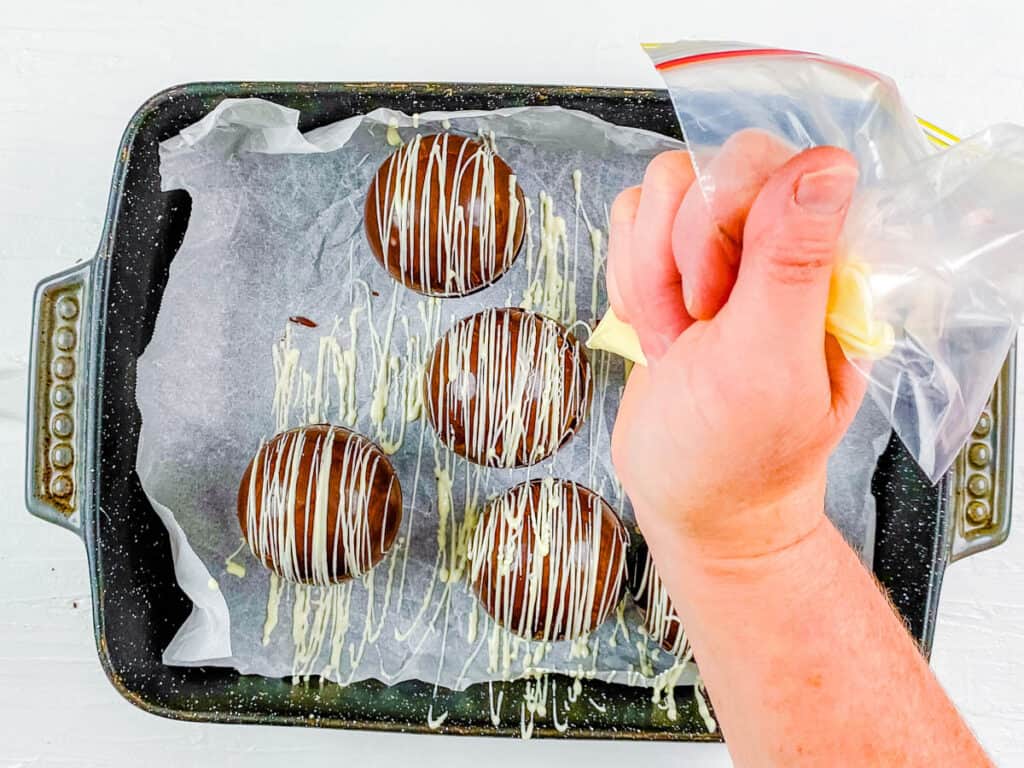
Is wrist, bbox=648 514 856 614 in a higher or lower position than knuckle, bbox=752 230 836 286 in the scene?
lower

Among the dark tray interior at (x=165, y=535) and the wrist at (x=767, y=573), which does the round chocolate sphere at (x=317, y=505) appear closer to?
the dark tray interior at (x=165, y=535)

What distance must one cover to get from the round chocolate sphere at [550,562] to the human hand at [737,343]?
237mm

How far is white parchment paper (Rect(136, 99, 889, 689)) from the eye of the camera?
1.06 meters

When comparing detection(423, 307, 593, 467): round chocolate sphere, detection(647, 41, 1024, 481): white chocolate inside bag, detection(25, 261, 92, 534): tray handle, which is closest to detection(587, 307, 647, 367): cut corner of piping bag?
detection(423, 307, 593, 467): round chocolate sphere

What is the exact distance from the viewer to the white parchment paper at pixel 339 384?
1.06 m

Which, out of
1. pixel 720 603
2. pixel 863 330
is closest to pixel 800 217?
pixel 863 330

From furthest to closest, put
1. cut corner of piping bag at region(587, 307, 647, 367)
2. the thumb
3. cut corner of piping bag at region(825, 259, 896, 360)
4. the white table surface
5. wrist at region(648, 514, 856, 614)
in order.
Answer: the white table surface, cut corner of piping bag at region(587, 307, 647, 367), wrist at region(648, 514, 856, 614), cut corner of piping bag at region(825, 259, 896, 360), the thumb

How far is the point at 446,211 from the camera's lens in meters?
0.98

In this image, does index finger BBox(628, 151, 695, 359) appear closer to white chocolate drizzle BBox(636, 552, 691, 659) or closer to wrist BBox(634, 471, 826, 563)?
wrist BBox(634, 471, 826, 563)

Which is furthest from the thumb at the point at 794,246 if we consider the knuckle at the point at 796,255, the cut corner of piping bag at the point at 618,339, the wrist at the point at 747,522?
the cut corner of piping bag at the point at 618,339

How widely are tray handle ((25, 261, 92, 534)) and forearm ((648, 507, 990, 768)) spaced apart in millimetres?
662

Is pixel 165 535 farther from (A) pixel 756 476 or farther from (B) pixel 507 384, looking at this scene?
(A) pixel 756 476

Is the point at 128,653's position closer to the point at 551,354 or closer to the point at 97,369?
the point at 97,369

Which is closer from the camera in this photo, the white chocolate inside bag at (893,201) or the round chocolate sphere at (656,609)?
the white chocolate inside bag at (893,201)
